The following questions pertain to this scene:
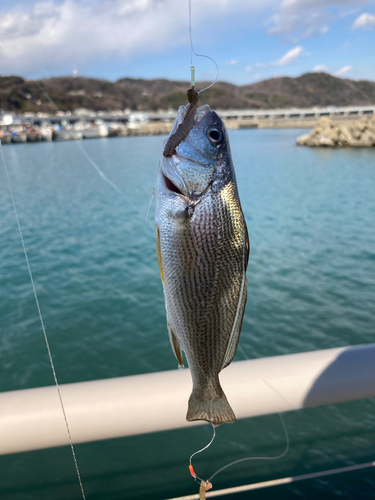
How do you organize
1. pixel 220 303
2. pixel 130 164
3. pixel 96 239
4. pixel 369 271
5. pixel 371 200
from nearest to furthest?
1. pixel 220 303
2. pixel 369 271
3. pixel 96 239
4. pixel 371 200
5. pixel 130 164

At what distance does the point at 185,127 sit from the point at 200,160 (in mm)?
101

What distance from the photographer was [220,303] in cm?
104

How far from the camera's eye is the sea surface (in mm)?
3365

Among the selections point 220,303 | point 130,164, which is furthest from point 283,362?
point 130,164

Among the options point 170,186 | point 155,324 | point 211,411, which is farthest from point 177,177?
point 155,324

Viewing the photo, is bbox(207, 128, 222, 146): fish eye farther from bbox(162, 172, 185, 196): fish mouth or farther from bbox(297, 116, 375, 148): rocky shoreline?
bbox(297, 116, 375, 148): rocky shoreline

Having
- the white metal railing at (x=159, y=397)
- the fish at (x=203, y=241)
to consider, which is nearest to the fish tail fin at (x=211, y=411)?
the fish at (x=203, y=241)

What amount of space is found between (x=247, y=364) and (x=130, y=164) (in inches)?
1178

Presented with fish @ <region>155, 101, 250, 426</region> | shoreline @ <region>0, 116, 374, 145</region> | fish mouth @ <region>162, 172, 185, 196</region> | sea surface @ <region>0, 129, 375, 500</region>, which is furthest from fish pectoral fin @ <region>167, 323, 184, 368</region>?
shoreline @ <region>0, 116, 374, 145</region>

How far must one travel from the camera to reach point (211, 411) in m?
1.13

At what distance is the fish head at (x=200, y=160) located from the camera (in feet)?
3.30

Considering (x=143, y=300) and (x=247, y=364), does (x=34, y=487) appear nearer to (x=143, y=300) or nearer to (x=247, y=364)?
(x=247, y=364)

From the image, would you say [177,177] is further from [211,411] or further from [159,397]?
[159,397]

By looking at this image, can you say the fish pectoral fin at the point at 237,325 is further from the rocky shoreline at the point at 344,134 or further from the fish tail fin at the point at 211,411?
the rocky shoreline at the point at 344,134
